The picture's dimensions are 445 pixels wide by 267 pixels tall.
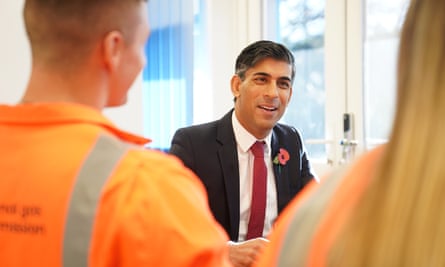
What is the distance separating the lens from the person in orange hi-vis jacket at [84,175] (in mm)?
787

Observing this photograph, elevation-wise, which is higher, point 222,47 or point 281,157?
point 222,47

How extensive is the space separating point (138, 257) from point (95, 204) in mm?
101

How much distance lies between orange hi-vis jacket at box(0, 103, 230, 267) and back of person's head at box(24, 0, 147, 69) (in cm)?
10

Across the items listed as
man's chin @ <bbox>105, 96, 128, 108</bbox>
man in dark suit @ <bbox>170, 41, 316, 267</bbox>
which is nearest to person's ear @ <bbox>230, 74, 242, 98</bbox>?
man in dark suit @ <bbox>170, 41, 316, 267</bbox>

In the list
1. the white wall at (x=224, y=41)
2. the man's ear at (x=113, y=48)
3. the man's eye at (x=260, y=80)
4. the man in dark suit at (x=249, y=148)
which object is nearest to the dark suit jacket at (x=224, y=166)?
the man in dark suit at (x=249, y=148)

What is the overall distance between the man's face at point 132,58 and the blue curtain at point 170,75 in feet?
9.18

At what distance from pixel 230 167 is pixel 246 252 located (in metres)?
0.40

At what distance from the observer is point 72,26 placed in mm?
901

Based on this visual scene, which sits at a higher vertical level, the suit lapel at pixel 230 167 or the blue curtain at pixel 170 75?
the blue curtain at pixel 170 75

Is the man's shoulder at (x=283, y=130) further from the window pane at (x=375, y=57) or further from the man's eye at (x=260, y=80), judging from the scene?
the window pane at (x=375, y=57)

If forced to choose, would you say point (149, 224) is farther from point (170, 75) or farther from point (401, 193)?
point (170, 75)

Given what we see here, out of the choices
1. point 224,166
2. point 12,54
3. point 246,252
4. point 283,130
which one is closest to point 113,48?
point 246,252

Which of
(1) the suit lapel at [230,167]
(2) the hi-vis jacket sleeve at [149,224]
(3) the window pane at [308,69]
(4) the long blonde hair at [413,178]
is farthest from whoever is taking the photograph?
(3) the window pane at [308,69]

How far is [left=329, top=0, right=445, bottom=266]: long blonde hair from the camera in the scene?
1.80 ft
